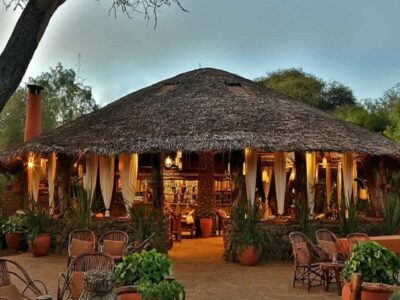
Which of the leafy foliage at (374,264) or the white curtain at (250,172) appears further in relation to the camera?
the white curtain at (250,172)

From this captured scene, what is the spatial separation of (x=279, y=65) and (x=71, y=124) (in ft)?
87.7

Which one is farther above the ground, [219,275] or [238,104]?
[238,104]

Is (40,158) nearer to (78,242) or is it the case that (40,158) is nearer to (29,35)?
(78,242)

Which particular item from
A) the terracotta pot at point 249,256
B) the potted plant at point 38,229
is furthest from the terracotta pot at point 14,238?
the terracotta pot at point 249,256

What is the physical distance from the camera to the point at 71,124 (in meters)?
13.0

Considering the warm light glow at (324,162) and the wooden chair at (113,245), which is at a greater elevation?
the warm light glow at (324,162)

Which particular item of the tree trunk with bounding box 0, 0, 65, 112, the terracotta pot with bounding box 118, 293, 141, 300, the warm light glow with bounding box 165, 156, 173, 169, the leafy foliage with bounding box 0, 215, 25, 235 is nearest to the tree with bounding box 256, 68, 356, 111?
the warm light glow with bounding box 165, 156, 173, 169

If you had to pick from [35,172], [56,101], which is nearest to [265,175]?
[35,172]

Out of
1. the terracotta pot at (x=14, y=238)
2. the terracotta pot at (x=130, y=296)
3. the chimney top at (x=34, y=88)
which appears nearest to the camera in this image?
the terracotta pot at (x=130, y=296)

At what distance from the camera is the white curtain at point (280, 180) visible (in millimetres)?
10883

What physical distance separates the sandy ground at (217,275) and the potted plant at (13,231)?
1.18ft

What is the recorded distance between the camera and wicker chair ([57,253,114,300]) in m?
4.95

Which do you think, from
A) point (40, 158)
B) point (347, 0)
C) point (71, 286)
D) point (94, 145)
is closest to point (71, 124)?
point (40, 158)

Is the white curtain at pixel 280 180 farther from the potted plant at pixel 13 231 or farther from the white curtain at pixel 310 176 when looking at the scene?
the potted plant at pixel 13 231
